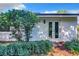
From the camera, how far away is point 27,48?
21.3 ft

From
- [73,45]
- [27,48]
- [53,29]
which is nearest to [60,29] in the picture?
[53,29]

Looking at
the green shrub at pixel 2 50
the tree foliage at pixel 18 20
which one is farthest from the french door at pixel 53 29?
the green shrub at pixel 2 50

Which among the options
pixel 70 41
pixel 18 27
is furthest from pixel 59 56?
pixel 18 27

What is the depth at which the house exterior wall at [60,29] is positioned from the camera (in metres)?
6.50

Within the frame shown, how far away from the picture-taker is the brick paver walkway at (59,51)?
21.3 feet

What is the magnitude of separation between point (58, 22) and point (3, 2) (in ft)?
2.70

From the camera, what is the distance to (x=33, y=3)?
6488 mm

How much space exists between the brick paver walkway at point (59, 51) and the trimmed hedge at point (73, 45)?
6 centimetres

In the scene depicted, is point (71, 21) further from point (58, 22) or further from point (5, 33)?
point (5, 33)

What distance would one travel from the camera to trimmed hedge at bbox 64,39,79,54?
21.3 ft

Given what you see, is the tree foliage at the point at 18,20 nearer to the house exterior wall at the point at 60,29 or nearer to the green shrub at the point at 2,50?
the house exterior wall at the point at 60,29

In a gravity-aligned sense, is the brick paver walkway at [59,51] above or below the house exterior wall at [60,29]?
below

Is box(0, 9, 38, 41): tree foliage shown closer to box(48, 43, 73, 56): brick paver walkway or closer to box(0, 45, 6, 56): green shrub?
box(0, 45, 6, 56): green shrub

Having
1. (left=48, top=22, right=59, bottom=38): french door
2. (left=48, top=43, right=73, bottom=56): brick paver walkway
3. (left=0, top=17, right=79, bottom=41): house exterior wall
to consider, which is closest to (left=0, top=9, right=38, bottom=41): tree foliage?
(left=0, top=17, right=79, bottom=41): house exterior wall
